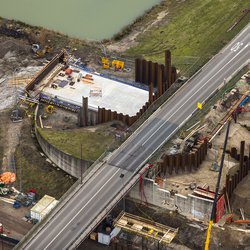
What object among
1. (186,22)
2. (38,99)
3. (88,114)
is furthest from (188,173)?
(186,22)

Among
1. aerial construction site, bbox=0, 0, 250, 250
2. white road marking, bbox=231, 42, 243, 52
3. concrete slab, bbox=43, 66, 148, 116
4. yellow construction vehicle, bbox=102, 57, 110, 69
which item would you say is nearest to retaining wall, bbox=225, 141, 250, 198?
aerial construction site, bbox=0, 0, 250, 250

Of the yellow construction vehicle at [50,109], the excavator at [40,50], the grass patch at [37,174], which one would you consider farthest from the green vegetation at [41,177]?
the excavator at [40,50]

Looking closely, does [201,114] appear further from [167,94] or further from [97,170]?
[97,170]

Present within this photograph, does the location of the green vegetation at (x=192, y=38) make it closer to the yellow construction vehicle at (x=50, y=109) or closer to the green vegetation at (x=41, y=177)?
the yellow construction vehicle at (x=50, y=109)

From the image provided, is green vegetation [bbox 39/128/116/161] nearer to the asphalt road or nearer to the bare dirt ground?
the asphalt road

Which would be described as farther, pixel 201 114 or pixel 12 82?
pixel 12 82
